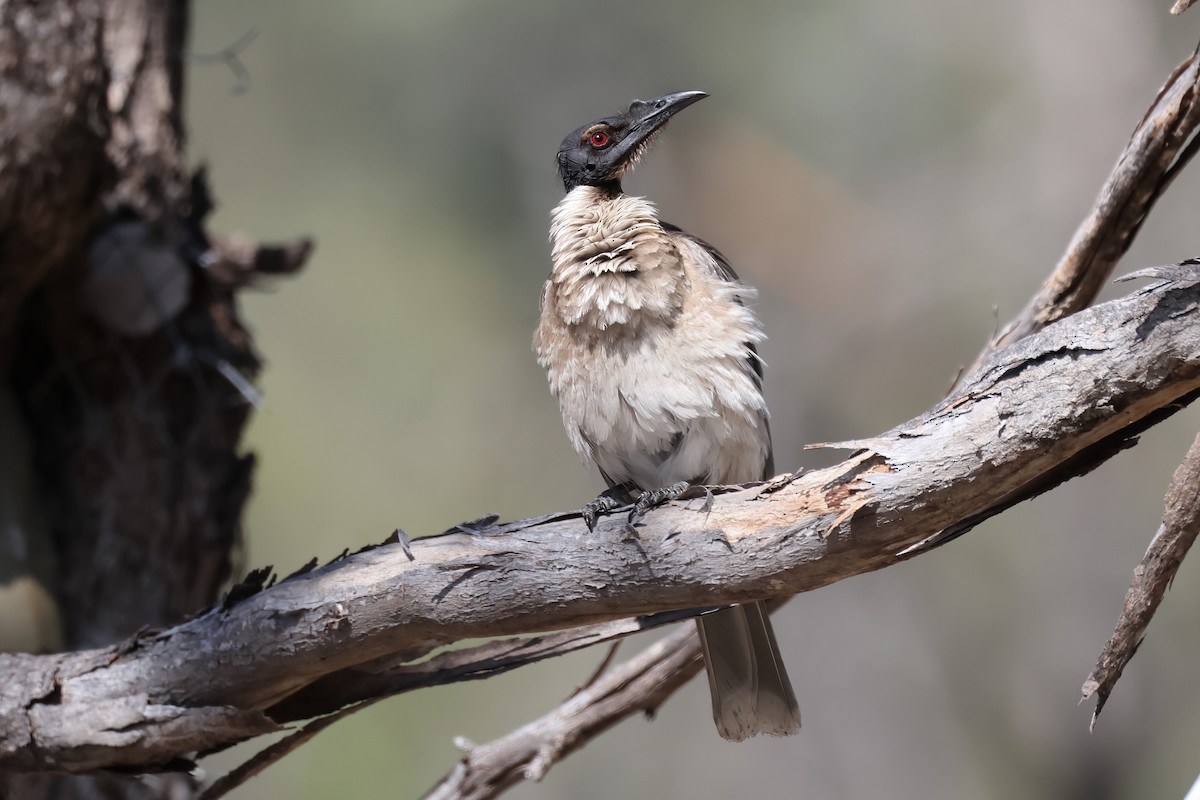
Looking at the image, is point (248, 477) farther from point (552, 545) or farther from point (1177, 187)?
point (1177, 187)

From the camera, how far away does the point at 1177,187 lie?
6816mm

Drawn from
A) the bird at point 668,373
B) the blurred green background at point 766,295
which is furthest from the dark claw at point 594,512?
the blurred green background at point 766,295

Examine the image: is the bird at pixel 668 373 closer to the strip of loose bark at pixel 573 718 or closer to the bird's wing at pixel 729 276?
the bird's wing at pixel 729 276

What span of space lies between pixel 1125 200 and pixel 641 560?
145 cm

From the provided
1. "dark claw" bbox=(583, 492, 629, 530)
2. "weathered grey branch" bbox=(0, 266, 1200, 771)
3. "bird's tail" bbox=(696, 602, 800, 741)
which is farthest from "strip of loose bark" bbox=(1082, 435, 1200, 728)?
"bird's tail" bbox=(696, 602, 800, 741)

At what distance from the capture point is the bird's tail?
2926mm

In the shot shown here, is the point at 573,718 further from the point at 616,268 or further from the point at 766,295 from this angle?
the point at 766,295

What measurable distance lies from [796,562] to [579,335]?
3.89 ft

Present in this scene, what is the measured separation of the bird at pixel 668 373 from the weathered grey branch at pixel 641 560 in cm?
59

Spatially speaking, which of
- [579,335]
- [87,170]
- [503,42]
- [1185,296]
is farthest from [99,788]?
[503,42]

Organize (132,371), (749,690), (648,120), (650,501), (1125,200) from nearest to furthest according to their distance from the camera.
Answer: (650,501)
(1125,200)
(749,690)
(648,120)
(132,371)

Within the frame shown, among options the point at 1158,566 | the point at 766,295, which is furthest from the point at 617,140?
the point at 766,295

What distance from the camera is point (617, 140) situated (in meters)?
3.58

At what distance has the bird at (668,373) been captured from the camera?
9.63ft
